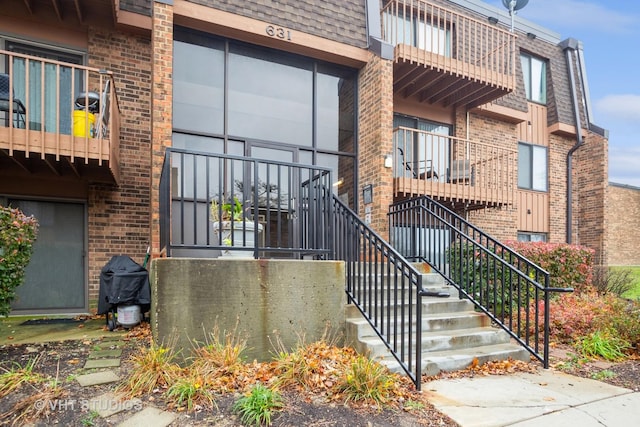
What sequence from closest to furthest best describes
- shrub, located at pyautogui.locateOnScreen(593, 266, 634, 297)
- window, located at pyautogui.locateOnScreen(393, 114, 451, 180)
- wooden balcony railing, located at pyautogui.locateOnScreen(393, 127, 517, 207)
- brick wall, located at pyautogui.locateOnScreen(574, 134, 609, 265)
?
wooden balcony railing, located at pyautogui.locateOnScreen(393, 127, 517, 207)
shrub, located at pyautogui.locateOnScreen(593, 266, 634, 297)
window, located at pyautogui.locateOnScreen(393, 114, 451, 180)
brick wall, located at pyautogui.locateOnScreen(574, 134, 609, 265)

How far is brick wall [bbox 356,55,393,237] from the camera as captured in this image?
7289mm

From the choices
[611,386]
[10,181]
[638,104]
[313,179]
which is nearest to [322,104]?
[313,179]

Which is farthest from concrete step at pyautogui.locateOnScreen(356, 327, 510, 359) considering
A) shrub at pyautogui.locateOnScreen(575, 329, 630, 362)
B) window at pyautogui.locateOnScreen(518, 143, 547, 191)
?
window at pyautogui.locateOnScreen(518, 143, 547, 191)

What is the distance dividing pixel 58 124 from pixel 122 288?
227 centimetres

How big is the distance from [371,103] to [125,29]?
4537 millimetres

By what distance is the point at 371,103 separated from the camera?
7.65 m

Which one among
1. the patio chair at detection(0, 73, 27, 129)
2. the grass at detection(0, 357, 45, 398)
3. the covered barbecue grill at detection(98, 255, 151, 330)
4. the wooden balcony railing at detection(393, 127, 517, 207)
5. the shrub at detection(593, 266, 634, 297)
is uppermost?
the patio chair at detection(0, 73, 27, 129)

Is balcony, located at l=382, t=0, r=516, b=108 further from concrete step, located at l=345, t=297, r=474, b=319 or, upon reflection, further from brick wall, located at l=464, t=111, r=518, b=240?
concrete step, located at l=345, t=297, r=474, b=319

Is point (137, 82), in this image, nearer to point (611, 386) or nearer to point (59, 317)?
point (59, 317)

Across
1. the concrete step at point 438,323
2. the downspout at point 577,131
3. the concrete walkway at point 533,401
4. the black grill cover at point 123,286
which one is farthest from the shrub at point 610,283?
the black grill cover at point 123,286

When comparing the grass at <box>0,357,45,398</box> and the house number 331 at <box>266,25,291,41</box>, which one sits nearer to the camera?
the grass at <box>0,357,45,398</box>

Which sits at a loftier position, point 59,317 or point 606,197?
point 606,197

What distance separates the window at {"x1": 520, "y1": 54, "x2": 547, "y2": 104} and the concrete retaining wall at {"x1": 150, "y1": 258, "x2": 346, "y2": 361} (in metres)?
10.1

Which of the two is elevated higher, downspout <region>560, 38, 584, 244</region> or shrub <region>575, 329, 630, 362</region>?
downspout <region>560, 38, 584, 244</region>
